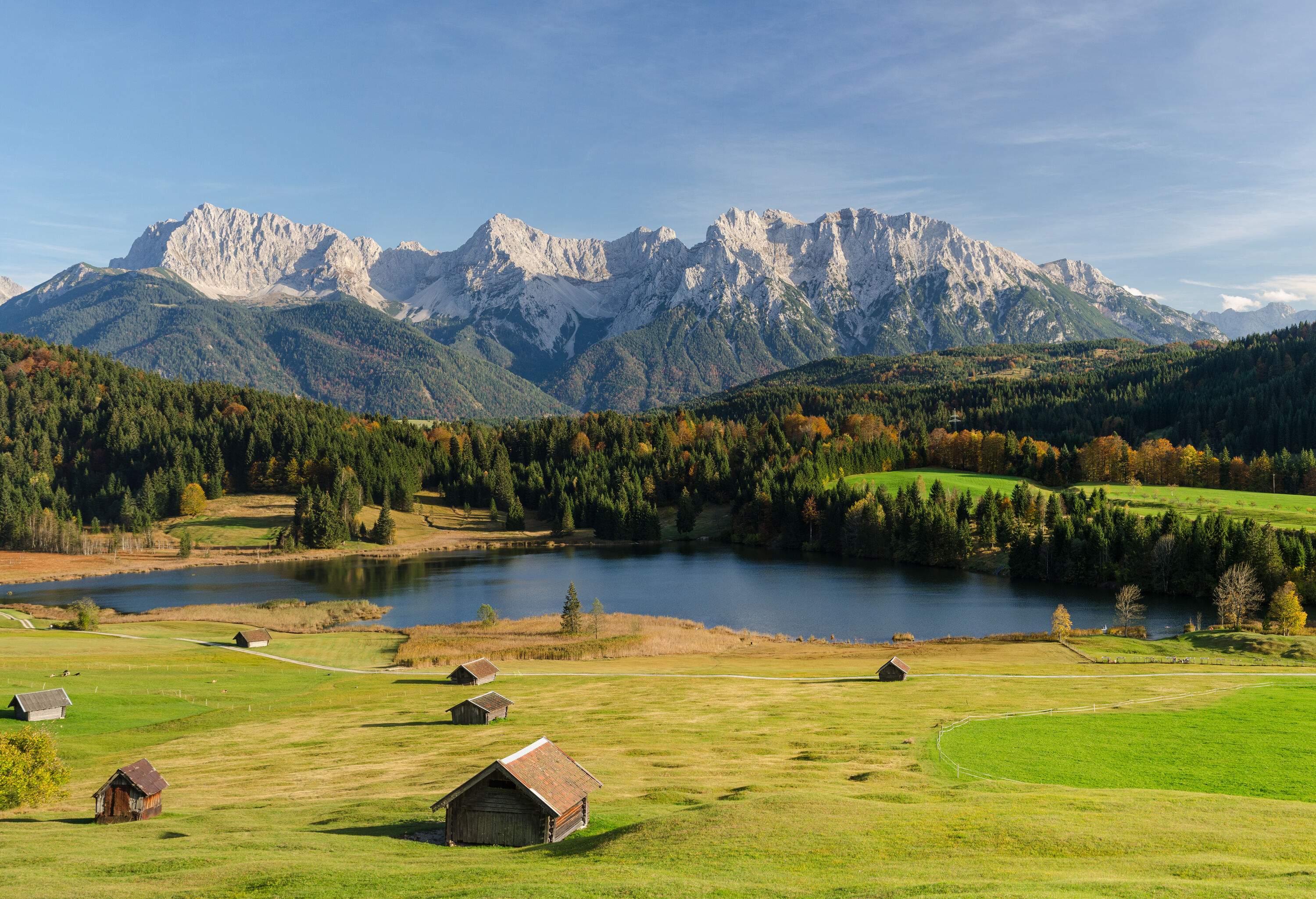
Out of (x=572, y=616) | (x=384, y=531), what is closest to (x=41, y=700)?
(x=572, y=616)

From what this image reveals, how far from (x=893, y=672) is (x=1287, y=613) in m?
42.9

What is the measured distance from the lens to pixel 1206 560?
102 metres

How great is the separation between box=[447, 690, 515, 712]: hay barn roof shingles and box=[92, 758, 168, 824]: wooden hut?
19.7m

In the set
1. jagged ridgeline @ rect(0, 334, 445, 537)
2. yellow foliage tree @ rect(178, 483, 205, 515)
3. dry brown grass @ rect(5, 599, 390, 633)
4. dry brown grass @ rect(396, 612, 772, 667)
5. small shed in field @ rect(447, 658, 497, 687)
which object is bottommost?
dry brown grass @ rect(396, 612, 772, 667)

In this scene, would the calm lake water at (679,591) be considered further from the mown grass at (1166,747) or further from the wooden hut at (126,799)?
the wooden hut at (126,799)

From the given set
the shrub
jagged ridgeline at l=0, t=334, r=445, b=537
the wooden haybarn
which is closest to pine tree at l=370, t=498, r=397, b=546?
jagged ridgeline at l=0, t=334, r=445, b=537

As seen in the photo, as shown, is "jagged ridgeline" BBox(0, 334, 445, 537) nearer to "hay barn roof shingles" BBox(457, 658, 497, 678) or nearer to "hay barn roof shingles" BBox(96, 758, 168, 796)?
"hay barn roof shingles" BBox(457, 658, 497, 678)

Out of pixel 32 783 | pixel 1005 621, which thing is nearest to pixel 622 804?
pixel 32 783

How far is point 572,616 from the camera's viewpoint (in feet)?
288

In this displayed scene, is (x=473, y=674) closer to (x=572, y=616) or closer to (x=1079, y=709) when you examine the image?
(x=572, y=616)

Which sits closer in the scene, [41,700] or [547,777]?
[547,777]

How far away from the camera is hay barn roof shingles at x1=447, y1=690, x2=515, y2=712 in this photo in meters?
51.2

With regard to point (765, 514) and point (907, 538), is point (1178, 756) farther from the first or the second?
point (765, 514)

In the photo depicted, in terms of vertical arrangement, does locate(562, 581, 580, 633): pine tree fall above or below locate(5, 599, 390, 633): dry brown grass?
above
